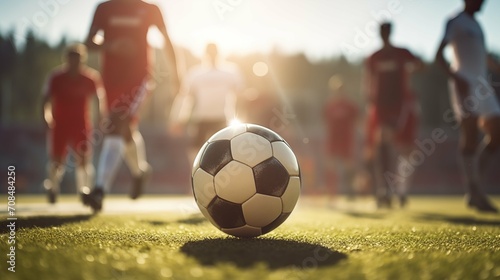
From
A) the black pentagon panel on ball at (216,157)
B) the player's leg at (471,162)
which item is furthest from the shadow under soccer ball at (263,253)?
the player's leg at (471,162)

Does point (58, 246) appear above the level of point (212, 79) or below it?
below

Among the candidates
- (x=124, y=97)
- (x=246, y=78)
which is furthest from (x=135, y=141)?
(x=246, y=78)

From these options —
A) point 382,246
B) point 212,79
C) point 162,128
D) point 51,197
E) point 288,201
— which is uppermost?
point 212,79

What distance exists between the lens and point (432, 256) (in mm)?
2383

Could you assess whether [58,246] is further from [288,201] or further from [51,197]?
[51,197]

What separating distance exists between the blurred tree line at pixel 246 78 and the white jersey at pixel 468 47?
3003 cm

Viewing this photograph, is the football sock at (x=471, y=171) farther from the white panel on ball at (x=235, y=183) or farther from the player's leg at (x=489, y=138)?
the white panel on ball at (x=235, y=183)

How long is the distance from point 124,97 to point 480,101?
13.0 ft

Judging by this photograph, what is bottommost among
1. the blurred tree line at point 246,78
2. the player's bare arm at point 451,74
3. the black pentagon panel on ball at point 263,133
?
the blurred tree line at point 246,78

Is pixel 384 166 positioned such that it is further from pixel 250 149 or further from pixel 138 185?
pixel 250 149

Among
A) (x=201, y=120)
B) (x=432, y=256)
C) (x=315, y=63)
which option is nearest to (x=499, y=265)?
(x=432, y=256)

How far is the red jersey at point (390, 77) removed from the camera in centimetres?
747

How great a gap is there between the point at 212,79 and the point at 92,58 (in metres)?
35.6

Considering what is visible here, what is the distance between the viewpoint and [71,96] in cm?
739
